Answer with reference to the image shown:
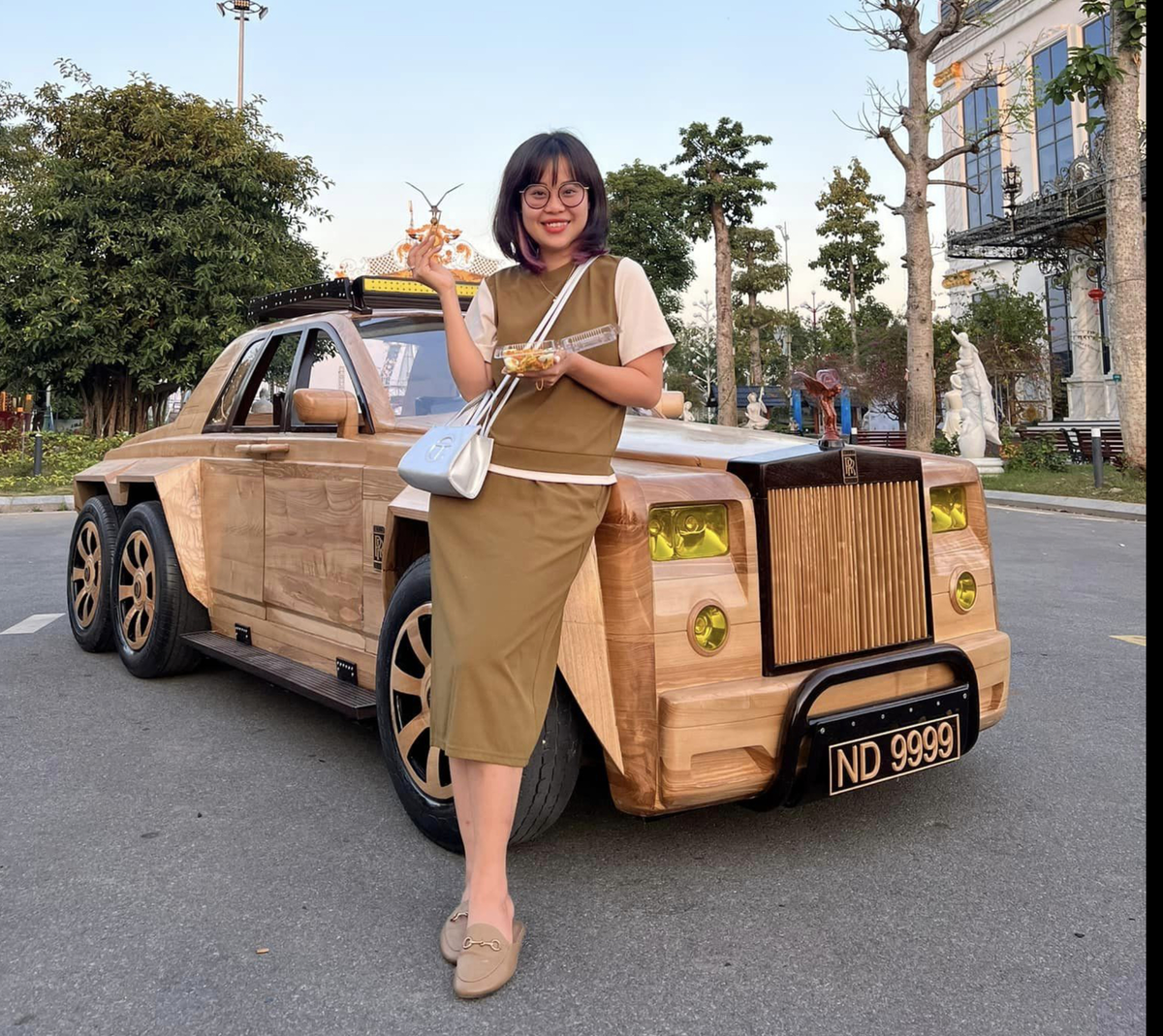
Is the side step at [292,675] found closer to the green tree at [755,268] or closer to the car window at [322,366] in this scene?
the car window at [322,366]

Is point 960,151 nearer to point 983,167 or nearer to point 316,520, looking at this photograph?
point 316,520

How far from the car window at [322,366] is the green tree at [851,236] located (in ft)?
149

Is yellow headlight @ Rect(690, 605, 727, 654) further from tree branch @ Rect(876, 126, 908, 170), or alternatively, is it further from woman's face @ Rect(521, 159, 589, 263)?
tree branch @ Rect(876, 126, 908, 170)

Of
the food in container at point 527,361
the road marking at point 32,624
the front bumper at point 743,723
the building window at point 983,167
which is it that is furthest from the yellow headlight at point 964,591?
the building window at point 983,167

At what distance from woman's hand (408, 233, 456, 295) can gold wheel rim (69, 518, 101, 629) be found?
3.70 m

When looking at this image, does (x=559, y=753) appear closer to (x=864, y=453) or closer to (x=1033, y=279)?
(x=864, y=453)

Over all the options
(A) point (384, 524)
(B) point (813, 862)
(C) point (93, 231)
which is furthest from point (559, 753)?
(C) point (93, 231)

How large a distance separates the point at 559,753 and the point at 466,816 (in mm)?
329

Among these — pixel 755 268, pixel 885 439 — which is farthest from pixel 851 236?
pixel 885 439

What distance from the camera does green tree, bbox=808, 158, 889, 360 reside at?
156ft

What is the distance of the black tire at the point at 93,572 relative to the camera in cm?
513

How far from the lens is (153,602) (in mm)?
4617

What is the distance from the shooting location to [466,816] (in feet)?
7.43
